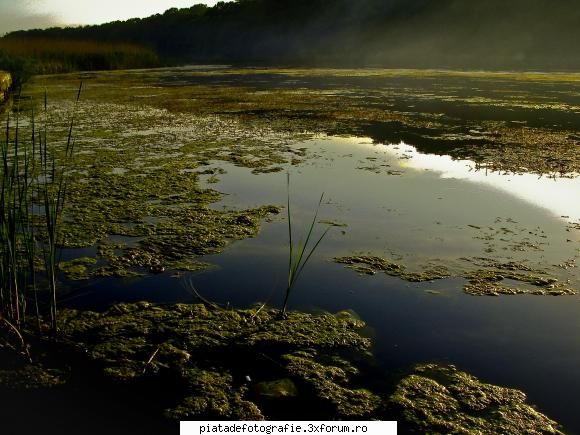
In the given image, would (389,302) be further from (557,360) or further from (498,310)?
(557,360)

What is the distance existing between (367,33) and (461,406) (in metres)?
58.8

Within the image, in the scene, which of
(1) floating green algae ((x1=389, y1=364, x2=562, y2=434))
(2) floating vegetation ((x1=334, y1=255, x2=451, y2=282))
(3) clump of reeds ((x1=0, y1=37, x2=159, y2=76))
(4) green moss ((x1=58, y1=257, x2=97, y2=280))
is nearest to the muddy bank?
(1) floating green algae ((x1=389, y1=364, x2=562, y2=434))

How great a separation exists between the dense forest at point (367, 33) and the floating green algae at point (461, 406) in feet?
82.0

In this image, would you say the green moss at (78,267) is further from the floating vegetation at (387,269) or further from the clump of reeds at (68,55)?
the clump of reeds at (68,55)

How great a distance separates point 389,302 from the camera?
3.67 meters

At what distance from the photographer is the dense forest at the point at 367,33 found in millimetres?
40875

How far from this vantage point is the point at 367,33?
186 feet

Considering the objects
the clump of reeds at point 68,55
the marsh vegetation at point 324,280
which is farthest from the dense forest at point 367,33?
the marsh vegetation at point 324,280

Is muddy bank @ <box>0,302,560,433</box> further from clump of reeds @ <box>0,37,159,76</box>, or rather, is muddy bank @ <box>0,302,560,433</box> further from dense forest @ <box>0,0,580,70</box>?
dense forest @ <box>0,0,580,70</box>

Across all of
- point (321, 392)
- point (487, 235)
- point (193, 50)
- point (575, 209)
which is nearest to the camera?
point (321, 392)

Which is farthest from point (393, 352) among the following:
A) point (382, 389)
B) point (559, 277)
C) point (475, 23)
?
point (475, 23)

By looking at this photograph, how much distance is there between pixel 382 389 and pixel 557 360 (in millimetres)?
1098

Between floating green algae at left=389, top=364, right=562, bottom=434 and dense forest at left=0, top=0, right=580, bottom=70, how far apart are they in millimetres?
25006

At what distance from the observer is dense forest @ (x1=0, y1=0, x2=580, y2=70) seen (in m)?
40.9
